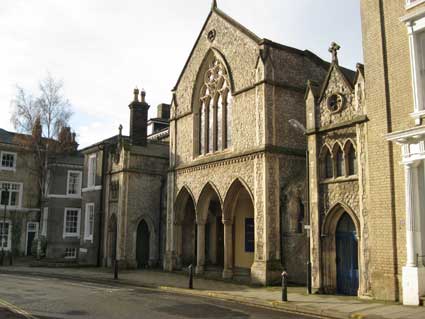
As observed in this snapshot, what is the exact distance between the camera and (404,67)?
13.3 m

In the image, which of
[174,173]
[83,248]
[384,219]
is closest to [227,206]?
[174,173]

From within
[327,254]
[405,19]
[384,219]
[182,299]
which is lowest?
[182,299]

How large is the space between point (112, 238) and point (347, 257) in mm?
17002

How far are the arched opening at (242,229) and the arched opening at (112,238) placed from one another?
826cm

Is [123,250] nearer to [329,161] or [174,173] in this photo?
[174,173]

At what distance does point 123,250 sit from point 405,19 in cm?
1954

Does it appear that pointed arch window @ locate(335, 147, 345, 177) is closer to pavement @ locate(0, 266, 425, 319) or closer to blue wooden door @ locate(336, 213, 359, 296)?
blue wooden door @ locate(336, 213, 359, 296)

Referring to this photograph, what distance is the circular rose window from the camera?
15703 mm

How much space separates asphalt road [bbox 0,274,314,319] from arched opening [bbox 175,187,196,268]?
352 inches

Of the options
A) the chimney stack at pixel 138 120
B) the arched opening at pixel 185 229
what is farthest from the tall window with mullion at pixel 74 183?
the arched opening at pixel 185 229

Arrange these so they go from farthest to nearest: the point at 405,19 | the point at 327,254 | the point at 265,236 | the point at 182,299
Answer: the point at 265,236
the point at 327,254
the point at 182,299
the point at 405,19

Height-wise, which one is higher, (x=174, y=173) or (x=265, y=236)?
(x=174, y=173)

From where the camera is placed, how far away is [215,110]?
23312 mm

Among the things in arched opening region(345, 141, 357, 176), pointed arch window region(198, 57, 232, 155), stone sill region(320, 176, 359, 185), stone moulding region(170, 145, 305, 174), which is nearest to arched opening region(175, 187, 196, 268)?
stone moulding region(170, 145, 305, 174)
